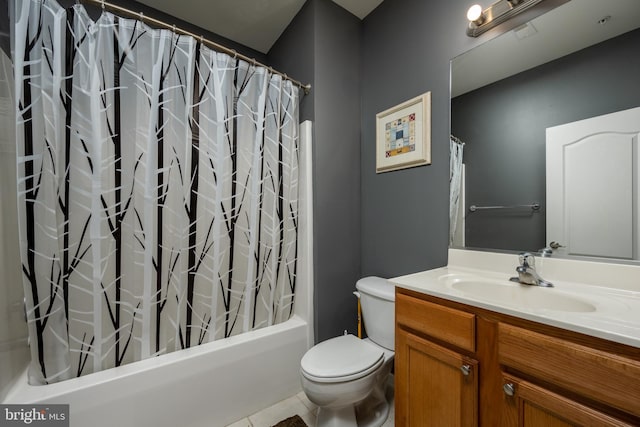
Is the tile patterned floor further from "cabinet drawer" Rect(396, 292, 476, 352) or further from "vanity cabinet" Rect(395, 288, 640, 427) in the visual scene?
"cabinet drawer" Rect(396, 292, 476, 352)

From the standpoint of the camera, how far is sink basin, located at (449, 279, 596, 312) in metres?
0.83

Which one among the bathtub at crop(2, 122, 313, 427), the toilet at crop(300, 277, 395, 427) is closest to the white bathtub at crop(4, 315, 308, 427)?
the bathtub at crop(2, 122, 313, 427)

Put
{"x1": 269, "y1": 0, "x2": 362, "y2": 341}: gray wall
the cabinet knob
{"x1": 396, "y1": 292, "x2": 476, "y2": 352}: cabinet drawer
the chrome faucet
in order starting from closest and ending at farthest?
the cabinet knob → {"x1": 396, "y1": 292, "x2": 476, "y2": 352}: cabinet drawer → the chrome faucet → {"x1": 269, "y1": 0, "x2": 362, "y2": 341}: gray wall

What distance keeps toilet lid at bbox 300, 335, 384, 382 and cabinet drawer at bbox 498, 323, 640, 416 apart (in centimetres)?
63

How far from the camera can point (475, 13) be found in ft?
3.76

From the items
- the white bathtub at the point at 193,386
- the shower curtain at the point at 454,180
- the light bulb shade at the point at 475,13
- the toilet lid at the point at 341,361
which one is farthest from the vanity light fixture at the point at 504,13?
the white bathtub at the point at 193,386

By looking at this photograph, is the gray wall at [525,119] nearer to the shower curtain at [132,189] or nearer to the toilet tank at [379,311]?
the toilet tank at [379,311]

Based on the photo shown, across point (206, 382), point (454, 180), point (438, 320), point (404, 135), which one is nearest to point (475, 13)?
point (404, 135)

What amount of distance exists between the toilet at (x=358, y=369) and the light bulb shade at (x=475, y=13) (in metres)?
1.36

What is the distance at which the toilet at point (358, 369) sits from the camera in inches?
43.4

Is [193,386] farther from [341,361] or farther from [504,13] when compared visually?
[504,13]

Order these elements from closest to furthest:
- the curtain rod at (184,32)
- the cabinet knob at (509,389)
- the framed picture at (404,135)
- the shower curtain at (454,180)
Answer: the cabinet knob at (509,389)
the curtain rod at (184,32)
the shower curtain at (454,180)
the framed picture at (404,135)

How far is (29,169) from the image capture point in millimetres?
992

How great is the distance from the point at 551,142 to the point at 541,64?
35 centimetres
